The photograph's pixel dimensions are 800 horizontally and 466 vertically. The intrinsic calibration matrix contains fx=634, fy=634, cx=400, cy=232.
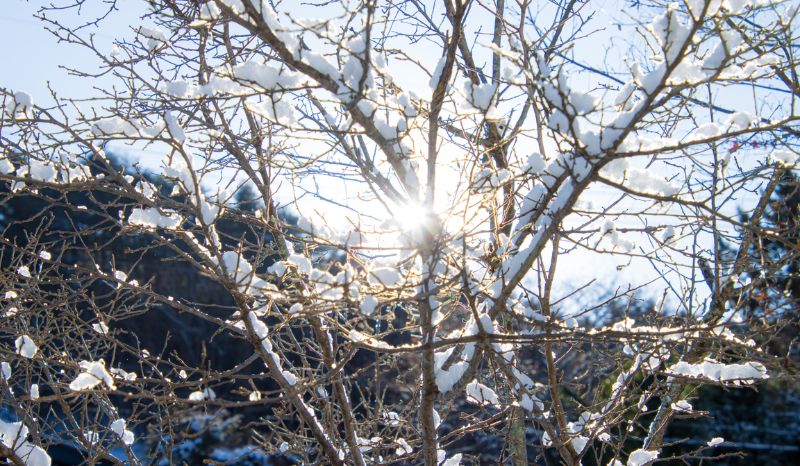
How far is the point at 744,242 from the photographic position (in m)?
3.11

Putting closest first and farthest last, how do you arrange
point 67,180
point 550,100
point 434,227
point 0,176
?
point 550,100 < point 434,227 < point 0,176 < point 67,180

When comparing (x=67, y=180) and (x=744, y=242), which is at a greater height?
(x=744, y=242)

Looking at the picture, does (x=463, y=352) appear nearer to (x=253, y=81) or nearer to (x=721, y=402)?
(x=253, y=81)

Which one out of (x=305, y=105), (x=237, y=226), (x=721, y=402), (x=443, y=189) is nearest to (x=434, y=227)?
(x=443, y=189)

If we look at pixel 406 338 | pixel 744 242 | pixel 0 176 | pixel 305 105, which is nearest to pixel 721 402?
pixel 406 338

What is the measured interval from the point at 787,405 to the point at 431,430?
908 centimetres

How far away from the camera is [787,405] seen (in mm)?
9352

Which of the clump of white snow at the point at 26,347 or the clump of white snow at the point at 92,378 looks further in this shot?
the clump of white snow at the point at 26,347

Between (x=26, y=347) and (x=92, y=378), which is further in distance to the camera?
(x=26, y=347)

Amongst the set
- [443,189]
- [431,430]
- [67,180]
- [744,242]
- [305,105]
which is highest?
[305,105]

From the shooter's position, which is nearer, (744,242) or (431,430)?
(431,430)

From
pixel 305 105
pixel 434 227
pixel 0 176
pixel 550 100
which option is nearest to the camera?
pixel 550 100

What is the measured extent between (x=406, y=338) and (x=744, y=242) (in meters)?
9.83

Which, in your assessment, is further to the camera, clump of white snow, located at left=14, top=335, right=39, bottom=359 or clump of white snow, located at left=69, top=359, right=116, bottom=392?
clump of white snow, located at left=14, top=335, right=39, bottom=359
